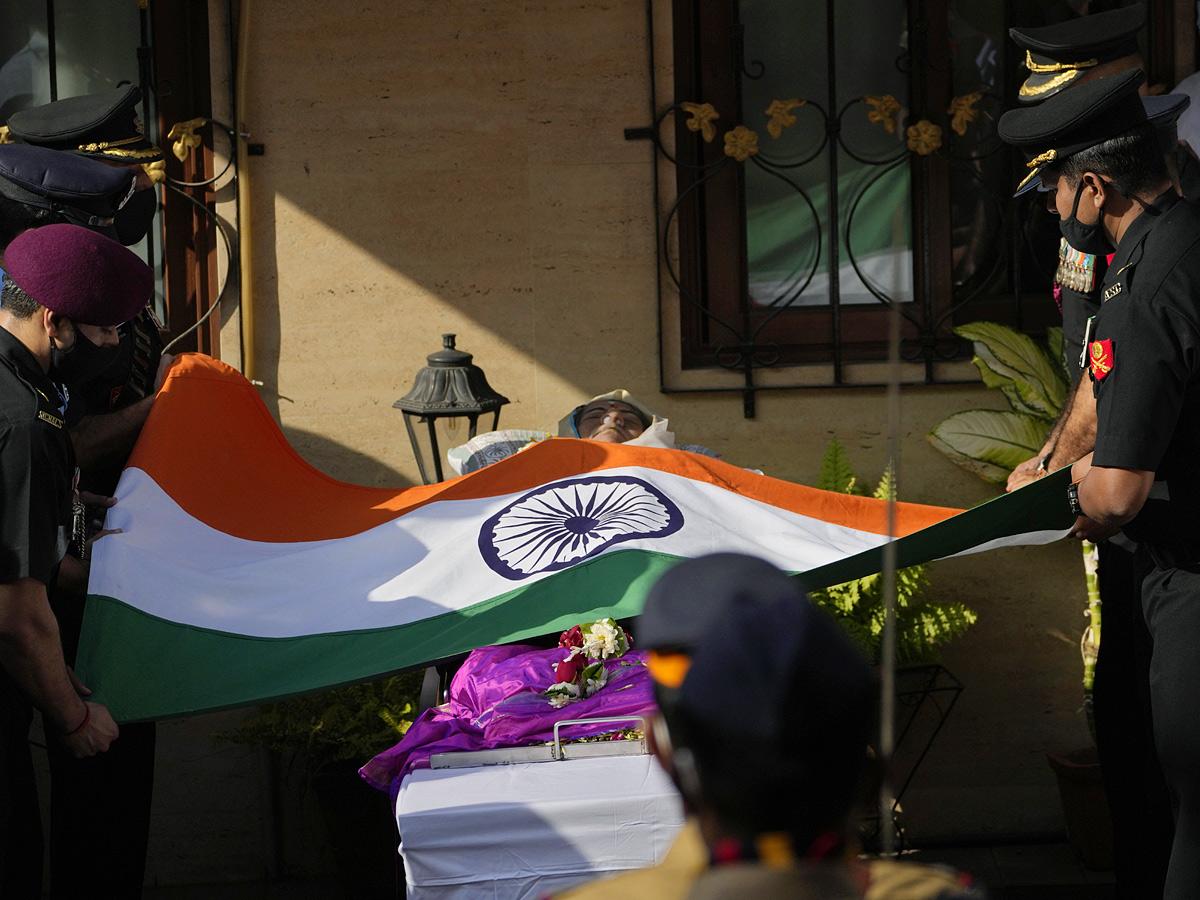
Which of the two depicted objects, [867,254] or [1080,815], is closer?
[1080,815]

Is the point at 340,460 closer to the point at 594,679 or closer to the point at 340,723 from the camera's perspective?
the point at 340,723

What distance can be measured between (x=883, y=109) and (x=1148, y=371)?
7.67 feet

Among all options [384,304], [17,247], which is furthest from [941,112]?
[17,247]

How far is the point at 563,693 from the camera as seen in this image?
9.72 feet

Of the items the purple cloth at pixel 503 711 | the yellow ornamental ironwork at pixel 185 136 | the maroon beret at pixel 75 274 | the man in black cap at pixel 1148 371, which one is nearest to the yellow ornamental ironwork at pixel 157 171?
the yellow ornamental ironwork at pixel 185 136

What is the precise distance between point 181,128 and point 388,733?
228 centimetres

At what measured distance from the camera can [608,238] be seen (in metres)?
4.43

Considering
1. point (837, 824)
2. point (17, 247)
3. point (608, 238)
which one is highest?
point (608, 238)

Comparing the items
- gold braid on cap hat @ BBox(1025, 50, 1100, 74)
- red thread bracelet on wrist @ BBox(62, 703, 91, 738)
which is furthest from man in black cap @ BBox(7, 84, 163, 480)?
gold braid on cap hat @ BBox(1025, 50, 1100, 74)

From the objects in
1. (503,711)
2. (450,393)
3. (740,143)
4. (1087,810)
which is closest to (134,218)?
(450,393)

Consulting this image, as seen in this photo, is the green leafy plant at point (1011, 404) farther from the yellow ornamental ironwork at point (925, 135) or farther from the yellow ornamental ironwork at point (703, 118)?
the yellow ornamental ironwork at point (703, 118)

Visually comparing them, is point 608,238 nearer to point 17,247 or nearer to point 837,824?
point 17,247

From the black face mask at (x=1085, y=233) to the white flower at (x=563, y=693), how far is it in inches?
60.9

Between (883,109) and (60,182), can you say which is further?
(883,109)
